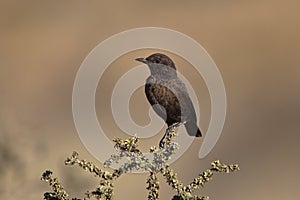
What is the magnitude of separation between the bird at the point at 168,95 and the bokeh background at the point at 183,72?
1386 millimetres

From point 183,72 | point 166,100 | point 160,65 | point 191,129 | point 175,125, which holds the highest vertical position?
point 183,72

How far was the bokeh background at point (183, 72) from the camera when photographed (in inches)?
449

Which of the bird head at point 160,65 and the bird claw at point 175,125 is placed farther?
the bird head at point 160,65

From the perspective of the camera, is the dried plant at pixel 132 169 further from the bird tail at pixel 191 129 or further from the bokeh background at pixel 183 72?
the bokeh background at pixel 183 72

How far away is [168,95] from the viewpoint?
23.1 feet

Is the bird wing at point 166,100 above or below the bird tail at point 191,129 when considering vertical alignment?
above

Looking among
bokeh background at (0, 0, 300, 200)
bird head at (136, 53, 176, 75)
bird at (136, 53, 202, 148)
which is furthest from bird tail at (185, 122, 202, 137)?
bokeh background at (0, 0, 300, 200)

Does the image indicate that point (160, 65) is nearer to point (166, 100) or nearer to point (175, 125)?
point (166, 100)

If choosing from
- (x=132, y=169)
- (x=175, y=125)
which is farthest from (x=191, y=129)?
(x=132, y=169)

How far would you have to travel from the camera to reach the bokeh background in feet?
37.4

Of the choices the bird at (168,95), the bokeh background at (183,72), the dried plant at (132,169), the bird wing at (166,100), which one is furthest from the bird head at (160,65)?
the dried plant at (132,169)

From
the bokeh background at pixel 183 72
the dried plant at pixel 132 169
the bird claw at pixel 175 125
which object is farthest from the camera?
the bokeh background at pixel 183 72

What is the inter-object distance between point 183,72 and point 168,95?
754cm

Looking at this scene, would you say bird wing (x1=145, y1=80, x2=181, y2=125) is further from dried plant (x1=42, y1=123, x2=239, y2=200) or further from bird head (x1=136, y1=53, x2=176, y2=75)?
dried plant (x1=42, y1=123, x2=239, y2=200)
